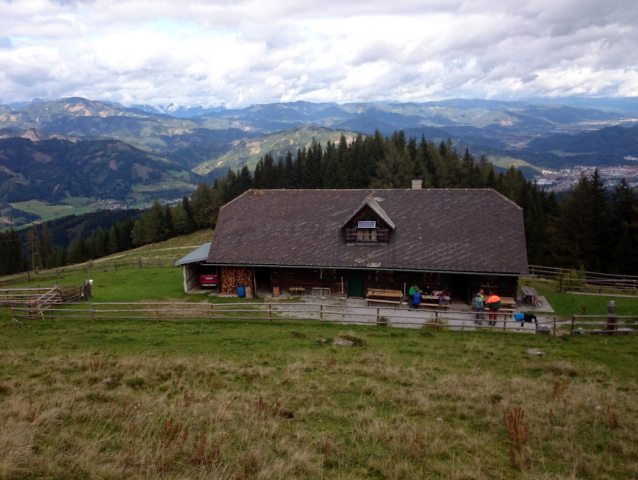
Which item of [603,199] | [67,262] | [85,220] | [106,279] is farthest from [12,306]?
[85,220]

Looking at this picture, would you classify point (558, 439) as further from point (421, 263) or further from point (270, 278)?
point (270, 278)

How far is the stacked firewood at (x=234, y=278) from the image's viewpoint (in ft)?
90.3

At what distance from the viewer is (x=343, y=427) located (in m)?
9.45

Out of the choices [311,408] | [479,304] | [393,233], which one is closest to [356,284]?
[393,233]

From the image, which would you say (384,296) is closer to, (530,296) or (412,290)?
(412,290)

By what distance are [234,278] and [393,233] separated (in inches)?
447

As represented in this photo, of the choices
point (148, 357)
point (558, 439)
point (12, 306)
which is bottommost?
point (558, 439)

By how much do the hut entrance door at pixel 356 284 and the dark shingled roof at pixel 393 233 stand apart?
118cm

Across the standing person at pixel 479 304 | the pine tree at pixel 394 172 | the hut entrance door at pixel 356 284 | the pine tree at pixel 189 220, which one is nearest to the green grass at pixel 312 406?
the standing person at pixel 479 304

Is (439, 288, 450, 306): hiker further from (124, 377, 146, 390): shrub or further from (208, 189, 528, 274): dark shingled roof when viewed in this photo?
(124, 377, 146, 390): shrub

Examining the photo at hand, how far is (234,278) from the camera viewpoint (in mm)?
27688

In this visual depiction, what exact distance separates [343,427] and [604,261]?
46.4m

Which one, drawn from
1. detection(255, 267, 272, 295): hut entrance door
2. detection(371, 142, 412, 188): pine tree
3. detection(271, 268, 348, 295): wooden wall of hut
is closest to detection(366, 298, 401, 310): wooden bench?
detection(271, 268, 348, 295): wooden wall of hut

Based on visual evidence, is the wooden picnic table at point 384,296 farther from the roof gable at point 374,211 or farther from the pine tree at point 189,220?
the pine tree at point 189,220
